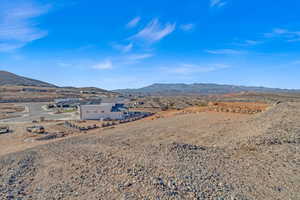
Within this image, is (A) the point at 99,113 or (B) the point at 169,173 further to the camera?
(A) the point at 99,113

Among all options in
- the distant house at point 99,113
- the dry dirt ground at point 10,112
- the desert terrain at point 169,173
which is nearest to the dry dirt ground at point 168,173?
the desert terrain at point 169,173

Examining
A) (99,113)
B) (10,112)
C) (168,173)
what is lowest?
(10,112)

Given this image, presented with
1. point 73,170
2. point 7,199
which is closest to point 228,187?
point 73,170

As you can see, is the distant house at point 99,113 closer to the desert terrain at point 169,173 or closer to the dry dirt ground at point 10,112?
the dry dirt ground at point 10,112

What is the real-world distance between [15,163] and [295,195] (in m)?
11.7

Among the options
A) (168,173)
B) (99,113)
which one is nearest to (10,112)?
(99,113)

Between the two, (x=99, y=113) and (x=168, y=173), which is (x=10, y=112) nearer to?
(x=99, y=113)

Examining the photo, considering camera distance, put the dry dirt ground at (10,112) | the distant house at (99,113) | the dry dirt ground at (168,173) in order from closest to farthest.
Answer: the dry dirt ground at (168,173), the distant house at (99,113), the dry dirt ground at (10,112)

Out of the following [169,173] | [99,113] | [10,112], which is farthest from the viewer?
[10,112]

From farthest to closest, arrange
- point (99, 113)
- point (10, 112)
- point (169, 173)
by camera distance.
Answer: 1. point (10, 112)
2. point (99, 113)
3. point (169, 173)

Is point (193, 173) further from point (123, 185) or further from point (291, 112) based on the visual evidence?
point (291, 112)

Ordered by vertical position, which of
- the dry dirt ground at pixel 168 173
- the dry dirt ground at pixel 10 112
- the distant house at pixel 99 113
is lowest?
the dry dirt ground at pixel 10 112

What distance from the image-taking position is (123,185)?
6.98 meters

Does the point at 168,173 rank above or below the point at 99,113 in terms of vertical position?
above
